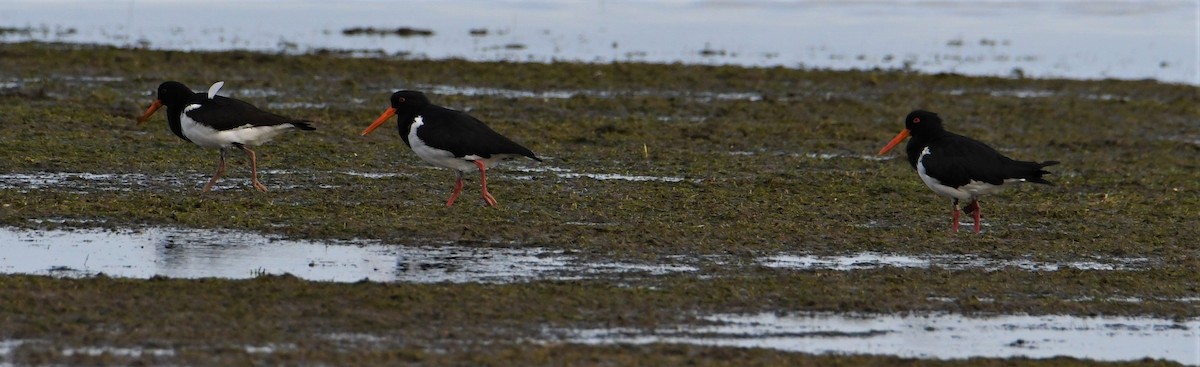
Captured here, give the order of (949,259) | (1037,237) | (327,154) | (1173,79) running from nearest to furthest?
(949,259) < (1037,237) < (327,154) < (1173,79)

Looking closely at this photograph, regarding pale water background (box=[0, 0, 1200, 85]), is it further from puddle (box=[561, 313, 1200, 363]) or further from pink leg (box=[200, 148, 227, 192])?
puddle (box=[561, 313, 1200, 363])

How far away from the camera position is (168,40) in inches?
957

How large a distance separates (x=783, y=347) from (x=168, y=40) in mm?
18601

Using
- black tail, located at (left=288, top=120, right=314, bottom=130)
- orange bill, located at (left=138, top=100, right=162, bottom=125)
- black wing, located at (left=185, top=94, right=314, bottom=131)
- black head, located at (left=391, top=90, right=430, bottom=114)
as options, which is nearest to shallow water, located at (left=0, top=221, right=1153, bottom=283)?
black wing, located at (left=185, top=94, right=314, bottom=131)

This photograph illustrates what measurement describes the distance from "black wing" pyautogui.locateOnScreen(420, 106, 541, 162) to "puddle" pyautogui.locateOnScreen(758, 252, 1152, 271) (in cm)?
272

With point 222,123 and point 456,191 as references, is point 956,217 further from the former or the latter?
point 222,123

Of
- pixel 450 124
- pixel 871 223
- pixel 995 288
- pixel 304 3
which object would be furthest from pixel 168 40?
pixel 995 288

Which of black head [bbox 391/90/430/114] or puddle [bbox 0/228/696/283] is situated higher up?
black head [bbox 391/90/430/114]

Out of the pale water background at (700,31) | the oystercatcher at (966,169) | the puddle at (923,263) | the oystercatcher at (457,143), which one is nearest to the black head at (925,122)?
the oystercatcher at (966,169)

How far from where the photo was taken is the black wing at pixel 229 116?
12.3 meters

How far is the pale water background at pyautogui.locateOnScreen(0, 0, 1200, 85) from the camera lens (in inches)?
952

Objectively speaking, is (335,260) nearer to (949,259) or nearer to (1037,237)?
(949,259)

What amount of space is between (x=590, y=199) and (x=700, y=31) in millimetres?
18454

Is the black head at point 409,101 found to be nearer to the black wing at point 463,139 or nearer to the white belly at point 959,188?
the black wing at point 463,139
